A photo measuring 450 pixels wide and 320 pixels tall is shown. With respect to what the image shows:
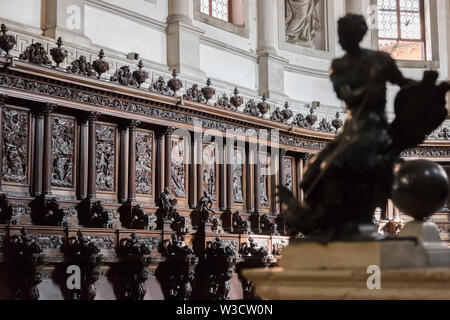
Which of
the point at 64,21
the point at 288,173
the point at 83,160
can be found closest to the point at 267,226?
the point at 288,173

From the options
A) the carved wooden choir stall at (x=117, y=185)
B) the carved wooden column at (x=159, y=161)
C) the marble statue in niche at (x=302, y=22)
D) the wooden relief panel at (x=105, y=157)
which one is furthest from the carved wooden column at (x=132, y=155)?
the marble statue in niche at (x=302, y=22)

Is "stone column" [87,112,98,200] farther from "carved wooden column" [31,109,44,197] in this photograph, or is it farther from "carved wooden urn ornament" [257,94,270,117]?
"carved wooden urn ornament" [257,94,270,117]

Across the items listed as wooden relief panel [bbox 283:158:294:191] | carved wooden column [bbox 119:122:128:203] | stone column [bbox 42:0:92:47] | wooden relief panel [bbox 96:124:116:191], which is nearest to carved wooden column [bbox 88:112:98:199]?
wooden relief panel [bbox 96:124:116:191]

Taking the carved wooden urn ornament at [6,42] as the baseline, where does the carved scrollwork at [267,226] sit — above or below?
below

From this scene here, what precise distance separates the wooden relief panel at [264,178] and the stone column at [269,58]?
2056mm

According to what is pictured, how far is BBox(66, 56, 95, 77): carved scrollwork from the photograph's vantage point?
1104 centimetres

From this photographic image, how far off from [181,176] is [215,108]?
1.46 m

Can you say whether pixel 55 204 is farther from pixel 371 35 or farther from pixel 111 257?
pixel 371 35

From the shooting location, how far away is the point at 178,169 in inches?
521

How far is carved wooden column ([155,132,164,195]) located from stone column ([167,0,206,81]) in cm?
212

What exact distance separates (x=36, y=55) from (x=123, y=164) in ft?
8.27

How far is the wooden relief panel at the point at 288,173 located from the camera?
52.3ft

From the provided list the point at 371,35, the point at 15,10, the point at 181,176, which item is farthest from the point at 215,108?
the point at 371,35

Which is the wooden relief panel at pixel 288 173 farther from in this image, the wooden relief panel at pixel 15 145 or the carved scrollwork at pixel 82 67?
the wooden relief panel at pixel 15 145
